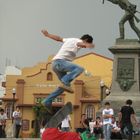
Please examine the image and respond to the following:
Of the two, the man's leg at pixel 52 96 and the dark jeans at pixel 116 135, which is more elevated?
the man's leg at pixel 52 96

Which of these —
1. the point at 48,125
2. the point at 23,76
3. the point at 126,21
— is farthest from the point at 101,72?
the point at 48,125

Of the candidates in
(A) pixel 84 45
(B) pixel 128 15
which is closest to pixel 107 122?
(B) pixel 128 15

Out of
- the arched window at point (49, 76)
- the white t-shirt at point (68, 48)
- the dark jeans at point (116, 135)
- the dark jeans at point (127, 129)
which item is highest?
the arched window at point (49, 76)

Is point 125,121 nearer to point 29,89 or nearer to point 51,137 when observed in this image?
point 51,137

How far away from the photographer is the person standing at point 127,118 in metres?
21.1

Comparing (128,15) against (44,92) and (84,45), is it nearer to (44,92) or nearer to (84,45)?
(84,45)

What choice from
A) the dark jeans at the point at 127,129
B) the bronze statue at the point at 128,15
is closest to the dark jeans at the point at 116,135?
the dark jeans at the point at 127,129

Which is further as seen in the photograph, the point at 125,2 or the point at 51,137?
the point at 125,2

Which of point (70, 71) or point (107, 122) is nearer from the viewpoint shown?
point (70, 71)

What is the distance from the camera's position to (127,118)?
21.2m

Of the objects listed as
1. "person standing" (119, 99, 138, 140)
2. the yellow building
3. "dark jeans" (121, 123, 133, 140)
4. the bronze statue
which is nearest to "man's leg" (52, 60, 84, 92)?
"person standing" (119, 99, 138, 140)

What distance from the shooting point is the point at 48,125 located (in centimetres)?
1241

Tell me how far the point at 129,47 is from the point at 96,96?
47.2 meters

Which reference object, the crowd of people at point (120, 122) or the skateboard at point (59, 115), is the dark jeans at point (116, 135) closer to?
the crowd of people at point (120, 122)
